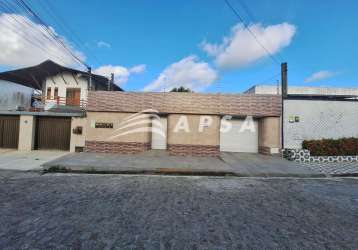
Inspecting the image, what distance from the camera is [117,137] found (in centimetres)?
1329

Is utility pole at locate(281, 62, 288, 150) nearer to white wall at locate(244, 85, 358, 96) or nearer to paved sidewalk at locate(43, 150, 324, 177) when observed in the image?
paved sidewalk at locate(43, 150, 324, 177)

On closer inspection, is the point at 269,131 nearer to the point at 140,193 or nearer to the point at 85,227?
the point at 140,193

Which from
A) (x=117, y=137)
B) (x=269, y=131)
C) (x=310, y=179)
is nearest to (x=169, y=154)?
(x=117, y=137)

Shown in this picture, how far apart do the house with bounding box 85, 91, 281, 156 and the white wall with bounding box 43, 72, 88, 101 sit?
9307 millimetres

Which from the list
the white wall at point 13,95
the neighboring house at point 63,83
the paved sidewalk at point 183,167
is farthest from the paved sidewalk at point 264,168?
the white wall at point 13,95

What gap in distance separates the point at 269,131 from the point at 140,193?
10.0 m

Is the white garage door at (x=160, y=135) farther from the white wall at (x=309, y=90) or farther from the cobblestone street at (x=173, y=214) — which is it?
the white wall at (x=309, y=90)

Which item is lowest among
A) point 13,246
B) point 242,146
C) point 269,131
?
point 13,246

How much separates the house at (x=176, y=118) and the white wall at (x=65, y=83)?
30.5 ft

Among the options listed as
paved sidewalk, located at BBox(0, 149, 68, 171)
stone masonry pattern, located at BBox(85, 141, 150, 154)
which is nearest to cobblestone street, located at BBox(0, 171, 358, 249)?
paved sidewalk, located at BBox(0, 149, 68, 171)

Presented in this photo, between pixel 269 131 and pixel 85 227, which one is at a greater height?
pixel 269 131

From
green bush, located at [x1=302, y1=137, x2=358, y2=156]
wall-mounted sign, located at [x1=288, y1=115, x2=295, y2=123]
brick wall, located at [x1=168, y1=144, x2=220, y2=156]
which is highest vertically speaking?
wall-mounted sign, located at [x1=288, y1=115, x2=295, y2=123]

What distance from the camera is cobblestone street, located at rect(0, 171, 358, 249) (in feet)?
11.1

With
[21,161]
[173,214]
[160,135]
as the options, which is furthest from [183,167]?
[21,161]
